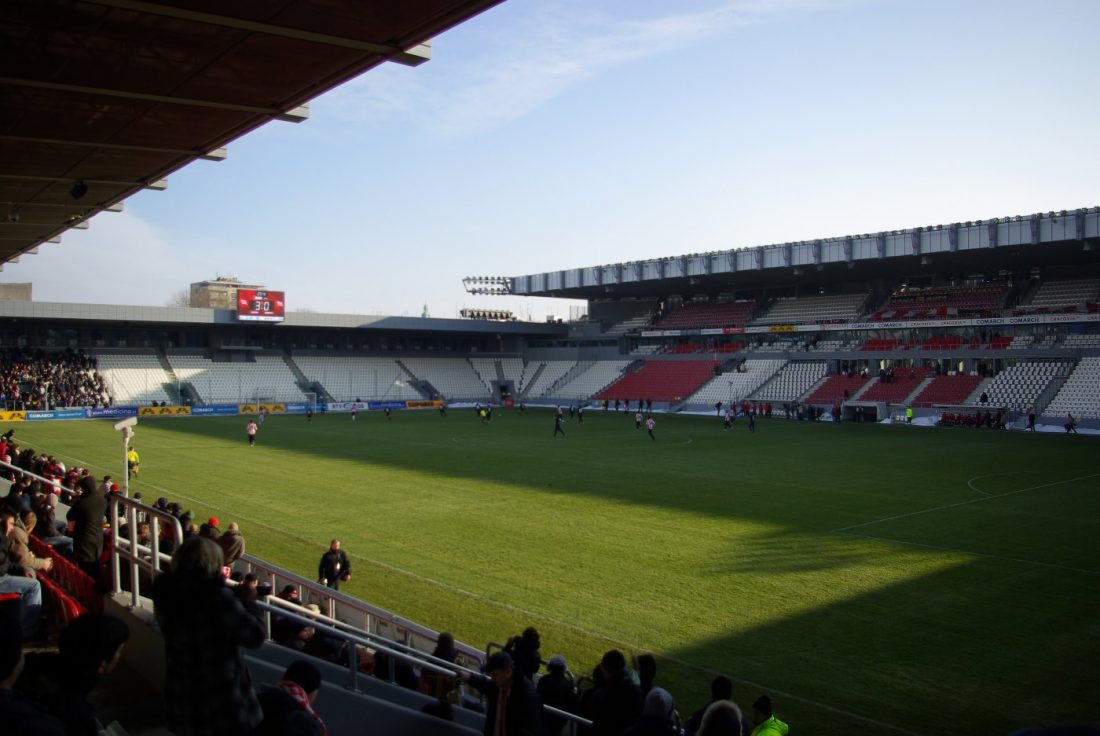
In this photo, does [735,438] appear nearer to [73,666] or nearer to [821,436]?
[821,436]

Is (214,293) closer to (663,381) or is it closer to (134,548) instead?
(663,381)

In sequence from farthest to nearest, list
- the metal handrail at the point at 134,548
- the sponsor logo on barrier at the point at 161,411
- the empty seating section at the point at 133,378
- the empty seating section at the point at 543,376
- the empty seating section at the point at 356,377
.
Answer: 1. the empty seating section at the point at 543,376
2. the empty seating section at the point at 356,377
3. the empty seating section at the point at 133,378
4. the sponsor logo on barrier at the point at 161,411
5. the metal handrail at the point at 134,548

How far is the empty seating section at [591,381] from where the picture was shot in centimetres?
7325

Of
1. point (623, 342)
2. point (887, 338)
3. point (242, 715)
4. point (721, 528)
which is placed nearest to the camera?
point (242, 715)

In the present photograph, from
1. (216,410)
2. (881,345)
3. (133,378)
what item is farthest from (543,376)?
(133,378)

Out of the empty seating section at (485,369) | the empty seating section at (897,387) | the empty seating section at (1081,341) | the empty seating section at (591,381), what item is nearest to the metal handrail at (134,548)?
the empty seating section at (897,387)

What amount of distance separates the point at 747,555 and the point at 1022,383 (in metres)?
42.9

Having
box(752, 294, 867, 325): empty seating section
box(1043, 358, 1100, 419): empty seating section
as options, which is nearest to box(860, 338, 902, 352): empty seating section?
box(752, 294, 867, 325): empty seating section

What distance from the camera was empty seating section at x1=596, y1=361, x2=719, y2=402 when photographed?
65812 millimetres

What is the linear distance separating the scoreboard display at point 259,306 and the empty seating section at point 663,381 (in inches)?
1090

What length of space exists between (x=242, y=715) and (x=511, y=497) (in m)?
18.5

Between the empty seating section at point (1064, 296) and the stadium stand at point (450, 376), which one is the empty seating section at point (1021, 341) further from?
the stadium stand at point (450, 376)

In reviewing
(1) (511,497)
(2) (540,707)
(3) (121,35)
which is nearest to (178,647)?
(2) (540,707)

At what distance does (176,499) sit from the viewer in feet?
70.9
